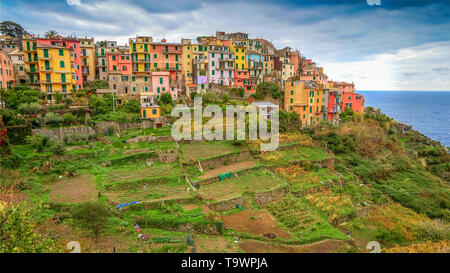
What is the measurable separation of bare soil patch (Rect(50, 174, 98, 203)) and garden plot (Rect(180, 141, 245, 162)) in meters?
7.41

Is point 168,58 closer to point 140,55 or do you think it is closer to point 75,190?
point 140,55

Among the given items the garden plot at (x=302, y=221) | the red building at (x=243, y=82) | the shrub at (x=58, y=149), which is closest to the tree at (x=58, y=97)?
the shrub at (x=58, y=149)

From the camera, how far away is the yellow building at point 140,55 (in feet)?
115

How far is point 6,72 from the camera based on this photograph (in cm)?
2764

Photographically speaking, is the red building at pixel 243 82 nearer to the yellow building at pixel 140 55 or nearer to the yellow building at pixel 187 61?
the yellow building at pixel 187 61

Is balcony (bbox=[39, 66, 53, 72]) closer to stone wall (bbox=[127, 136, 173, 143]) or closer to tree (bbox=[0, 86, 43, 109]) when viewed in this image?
tree (bbox=[0, 86, 43, 109])

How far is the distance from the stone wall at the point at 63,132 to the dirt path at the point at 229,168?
1176 cm

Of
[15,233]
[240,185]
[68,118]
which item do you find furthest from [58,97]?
[15,233]

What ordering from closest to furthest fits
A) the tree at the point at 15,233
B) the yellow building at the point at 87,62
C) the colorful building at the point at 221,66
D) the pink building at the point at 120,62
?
the tree at the point at 15,233, the pink building at the point at 120,62, the yellow building at the point at 87,62, the colorful building at the point at 221,66

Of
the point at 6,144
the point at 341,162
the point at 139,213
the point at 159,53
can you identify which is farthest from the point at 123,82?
the point at 341,162

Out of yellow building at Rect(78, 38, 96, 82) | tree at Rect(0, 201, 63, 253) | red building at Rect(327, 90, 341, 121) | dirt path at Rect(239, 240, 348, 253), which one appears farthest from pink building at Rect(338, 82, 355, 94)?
tree at Rect(0, 201, 63, 253)

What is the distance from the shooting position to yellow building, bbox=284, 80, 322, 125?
34938mm

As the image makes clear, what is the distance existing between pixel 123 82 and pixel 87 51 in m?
8.60

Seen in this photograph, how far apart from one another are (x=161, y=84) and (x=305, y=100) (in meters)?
18.6
